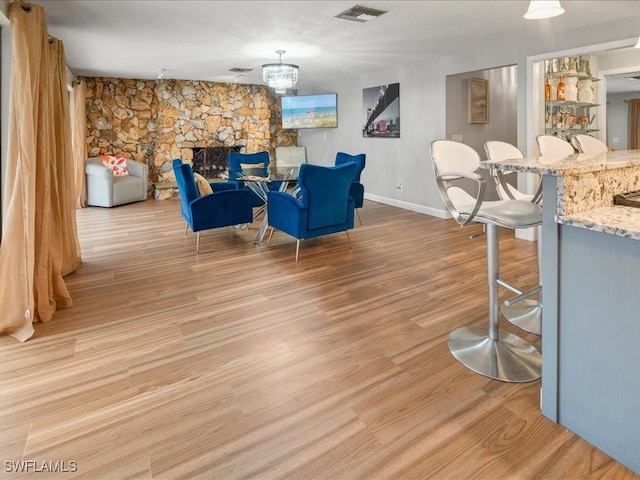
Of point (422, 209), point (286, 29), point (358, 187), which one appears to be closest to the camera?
point (286, 29)

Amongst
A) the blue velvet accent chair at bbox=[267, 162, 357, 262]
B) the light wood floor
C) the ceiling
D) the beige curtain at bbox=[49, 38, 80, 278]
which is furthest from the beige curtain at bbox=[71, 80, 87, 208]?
the blue velvet accent chair at bbox=[267, 162, 357, 262]

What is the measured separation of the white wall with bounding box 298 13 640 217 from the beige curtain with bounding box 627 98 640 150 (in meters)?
6.86

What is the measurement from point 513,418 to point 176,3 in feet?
12.2

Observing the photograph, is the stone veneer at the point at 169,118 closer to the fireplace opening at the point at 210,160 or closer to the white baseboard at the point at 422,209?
the fireplace opening at the point at 210,160

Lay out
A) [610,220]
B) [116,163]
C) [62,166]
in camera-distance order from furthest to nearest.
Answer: [116,163]
[62,166]
[610,220]

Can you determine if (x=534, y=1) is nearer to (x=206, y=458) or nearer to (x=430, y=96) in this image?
(x=206, y=458)

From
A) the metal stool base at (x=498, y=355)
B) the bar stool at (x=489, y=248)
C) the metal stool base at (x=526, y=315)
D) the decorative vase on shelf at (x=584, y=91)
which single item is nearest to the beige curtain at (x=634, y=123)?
the decorative vase on shelf at (x=584, y=91)

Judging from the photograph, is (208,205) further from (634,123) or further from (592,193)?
(634,123)

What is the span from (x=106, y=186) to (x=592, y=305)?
7.39 metres

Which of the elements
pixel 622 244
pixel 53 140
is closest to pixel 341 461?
pixel 622 244

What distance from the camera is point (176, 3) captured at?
344cm

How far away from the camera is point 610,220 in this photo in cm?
141

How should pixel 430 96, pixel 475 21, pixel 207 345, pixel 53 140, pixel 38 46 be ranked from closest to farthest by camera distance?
pixel 207 345 → pixel 38 46 → pixel 53 140 → pixel 475 21 → pixel 430 96

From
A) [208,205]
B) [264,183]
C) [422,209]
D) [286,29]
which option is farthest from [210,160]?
[286,29]
